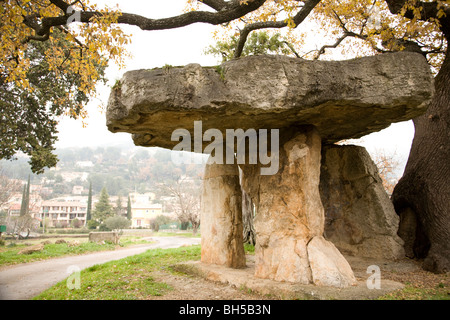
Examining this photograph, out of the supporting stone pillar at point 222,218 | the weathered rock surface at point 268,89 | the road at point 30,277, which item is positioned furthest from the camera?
the supporting stone pillar at point 222,218

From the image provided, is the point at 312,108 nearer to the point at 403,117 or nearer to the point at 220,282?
the point at 403,117

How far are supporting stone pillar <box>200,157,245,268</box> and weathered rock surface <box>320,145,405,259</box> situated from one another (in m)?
2.94

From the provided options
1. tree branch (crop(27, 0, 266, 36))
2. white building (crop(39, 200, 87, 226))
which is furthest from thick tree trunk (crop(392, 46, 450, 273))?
white building (crop(39, 200, 87, 226))

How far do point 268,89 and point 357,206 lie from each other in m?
4.76

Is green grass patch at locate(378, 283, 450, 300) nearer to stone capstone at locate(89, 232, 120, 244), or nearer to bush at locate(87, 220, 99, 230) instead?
stone capstone at locate(89, 232, 120, 244)

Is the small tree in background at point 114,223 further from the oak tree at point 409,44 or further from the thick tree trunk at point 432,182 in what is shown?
the thick tree trunk at point 432,182

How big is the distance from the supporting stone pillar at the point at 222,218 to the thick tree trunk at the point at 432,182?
12.9ft

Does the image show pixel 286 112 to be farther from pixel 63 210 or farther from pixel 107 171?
pixel 107 171

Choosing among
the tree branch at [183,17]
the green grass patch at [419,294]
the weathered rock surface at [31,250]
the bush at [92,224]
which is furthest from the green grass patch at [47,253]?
the bush at [92,224]

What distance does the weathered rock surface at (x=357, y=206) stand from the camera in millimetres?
7336

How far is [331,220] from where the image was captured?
8.26m

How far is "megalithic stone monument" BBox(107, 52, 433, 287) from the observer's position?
177 inches

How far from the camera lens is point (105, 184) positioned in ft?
292

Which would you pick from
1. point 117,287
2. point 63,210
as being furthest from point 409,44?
point 63,210
